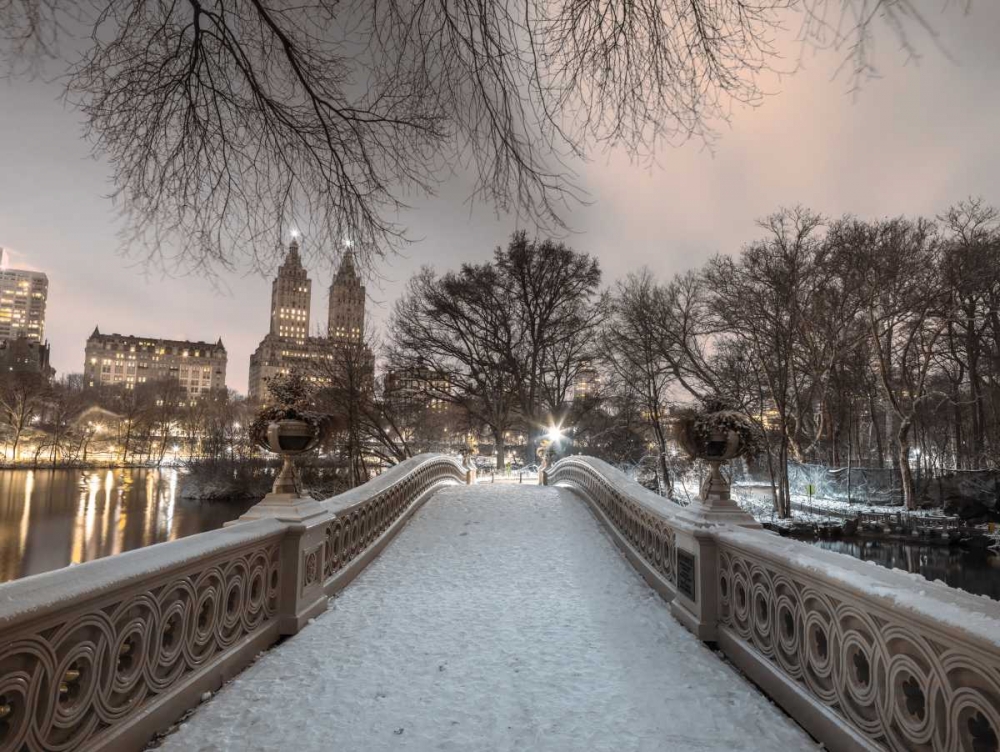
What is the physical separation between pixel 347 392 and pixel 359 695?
18786 millimetres

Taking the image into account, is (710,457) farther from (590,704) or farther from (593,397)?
(593,397)

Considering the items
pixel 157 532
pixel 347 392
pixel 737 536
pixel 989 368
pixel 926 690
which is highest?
pixel 989 368

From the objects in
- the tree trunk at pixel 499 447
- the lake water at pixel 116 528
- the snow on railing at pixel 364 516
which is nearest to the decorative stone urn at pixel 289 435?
the snow on railing at pixel 364 516

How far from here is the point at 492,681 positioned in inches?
144

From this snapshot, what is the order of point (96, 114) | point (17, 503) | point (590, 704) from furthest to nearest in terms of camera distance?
point (17, 503) → point (590, 704) → point (96, 114)

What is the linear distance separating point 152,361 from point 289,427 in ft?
454

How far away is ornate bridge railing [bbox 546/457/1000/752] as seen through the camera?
2.05 meters

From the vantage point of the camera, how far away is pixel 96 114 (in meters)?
3.03

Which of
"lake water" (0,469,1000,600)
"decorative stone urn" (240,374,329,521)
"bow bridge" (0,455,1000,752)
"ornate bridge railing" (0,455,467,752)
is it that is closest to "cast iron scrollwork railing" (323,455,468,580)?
"bow bridge" (0,455,1000,752)

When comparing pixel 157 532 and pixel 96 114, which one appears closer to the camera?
pixel 96 114

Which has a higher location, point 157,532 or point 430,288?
point 430,288

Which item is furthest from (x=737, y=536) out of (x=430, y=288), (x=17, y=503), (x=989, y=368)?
(x=17, y=503)

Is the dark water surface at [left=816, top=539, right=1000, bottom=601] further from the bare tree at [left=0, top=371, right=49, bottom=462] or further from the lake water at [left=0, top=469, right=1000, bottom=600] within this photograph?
the bare tree at [left=0, top=371, right=49, bottom=462]

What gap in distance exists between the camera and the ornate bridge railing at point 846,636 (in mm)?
2053
